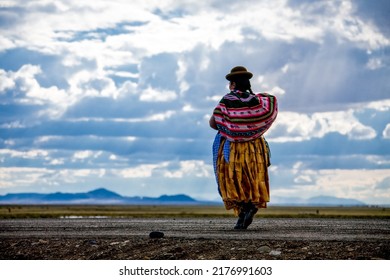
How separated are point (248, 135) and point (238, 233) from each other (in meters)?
2.69

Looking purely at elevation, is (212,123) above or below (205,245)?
above

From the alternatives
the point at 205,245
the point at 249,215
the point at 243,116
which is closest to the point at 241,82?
the point at 243,116

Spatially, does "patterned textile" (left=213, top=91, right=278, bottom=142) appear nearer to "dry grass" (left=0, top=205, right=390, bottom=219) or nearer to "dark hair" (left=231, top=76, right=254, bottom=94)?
"dark hair" (left=231, top=76, right=254, bottom=94)

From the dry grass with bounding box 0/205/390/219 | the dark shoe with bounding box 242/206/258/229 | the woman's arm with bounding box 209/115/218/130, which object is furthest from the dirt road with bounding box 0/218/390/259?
the dry grass with bounding box 0/205/390/219

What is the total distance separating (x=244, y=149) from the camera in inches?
760

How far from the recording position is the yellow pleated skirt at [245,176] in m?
19.2

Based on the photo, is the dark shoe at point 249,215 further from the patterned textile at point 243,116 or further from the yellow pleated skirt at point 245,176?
the patterned textile at point 243,116

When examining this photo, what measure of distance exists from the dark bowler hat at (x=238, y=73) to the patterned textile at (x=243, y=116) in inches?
19.0

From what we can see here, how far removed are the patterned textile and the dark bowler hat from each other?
482 mm

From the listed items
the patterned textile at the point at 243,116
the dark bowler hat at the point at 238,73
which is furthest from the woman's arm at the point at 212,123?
the dark bowler hat at the point at 238,73

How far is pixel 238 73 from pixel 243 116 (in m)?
1.19

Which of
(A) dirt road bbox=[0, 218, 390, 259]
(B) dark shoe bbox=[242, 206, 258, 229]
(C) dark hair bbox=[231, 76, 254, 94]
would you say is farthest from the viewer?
(C) dark hair bbox=[231, 76, 254, 94]

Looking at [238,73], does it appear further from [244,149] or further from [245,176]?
[245,176]

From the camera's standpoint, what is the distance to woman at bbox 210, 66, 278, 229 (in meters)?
19.2
